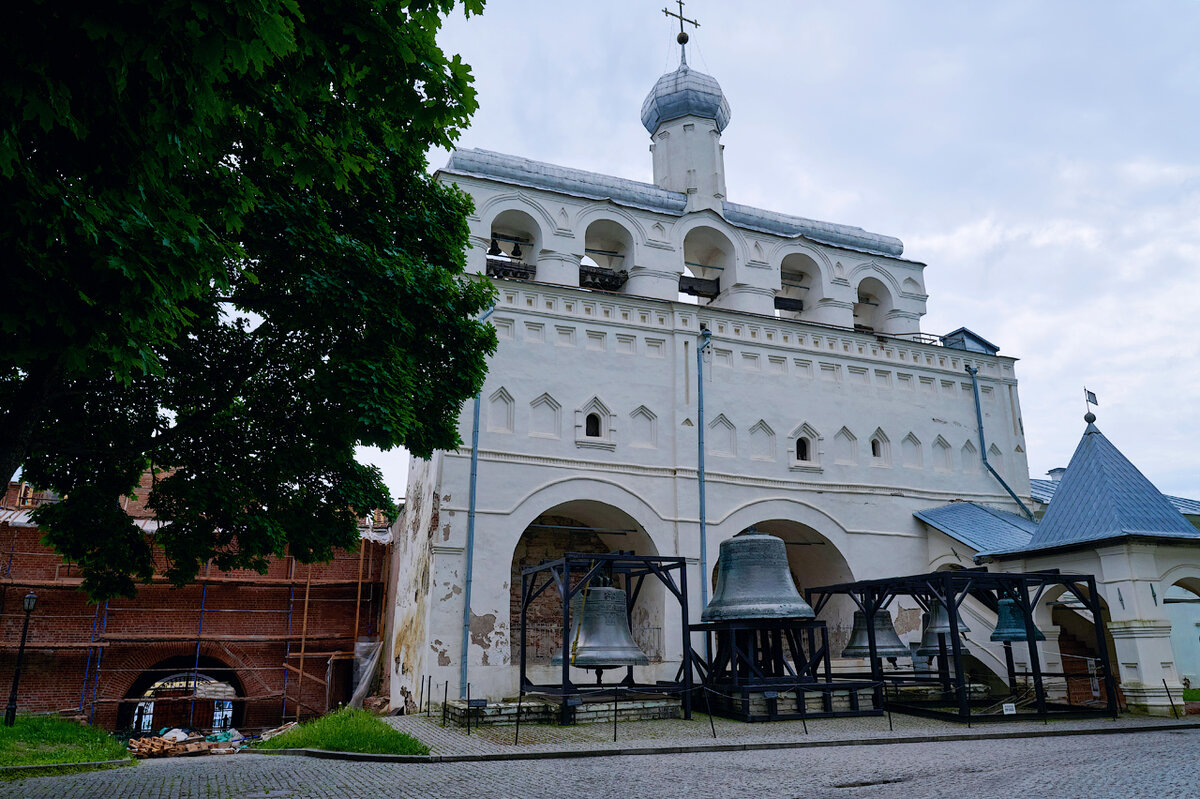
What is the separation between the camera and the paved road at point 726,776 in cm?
647

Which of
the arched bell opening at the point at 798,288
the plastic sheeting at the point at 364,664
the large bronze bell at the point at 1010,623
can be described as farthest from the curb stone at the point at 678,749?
the arched bell opening at the point at 798,288

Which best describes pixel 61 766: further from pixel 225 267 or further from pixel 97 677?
pixel 97 677

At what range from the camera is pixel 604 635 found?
12.1 m

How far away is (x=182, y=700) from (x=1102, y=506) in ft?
60.3

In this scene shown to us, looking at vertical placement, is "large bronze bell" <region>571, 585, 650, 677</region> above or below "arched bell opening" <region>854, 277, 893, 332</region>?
below

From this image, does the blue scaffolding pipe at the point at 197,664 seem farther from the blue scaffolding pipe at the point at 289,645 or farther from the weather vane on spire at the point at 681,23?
the weather vane on spire at the point at 681,23

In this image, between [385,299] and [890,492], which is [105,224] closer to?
[385,299]

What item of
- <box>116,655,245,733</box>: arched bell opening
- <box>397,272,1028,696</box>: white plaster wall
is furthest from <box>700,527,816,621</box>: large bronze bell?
<box>116,655,245,733</box>: arched bell opening

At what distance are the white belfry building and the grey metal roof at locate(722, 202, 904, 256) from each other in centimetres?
5

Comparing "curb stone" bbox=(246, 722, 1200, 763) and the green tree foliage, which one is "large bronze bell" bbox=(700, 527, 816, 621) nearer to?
"curb stone" bbox=(246, 722, 1200, 763)

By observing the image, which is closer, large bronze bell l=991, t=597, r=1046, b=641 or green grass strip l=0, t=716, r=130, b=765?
green grass strip l=0, t=716, r=130, b=765

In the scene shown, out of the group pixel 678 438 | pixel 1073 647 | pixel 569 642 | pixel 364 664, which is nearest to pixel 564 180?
pixel 678 438

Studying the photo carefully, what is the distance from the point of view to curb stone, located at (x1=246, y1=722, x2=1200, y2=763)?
896cm

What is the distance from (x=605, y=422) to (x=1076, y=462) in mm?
8155
